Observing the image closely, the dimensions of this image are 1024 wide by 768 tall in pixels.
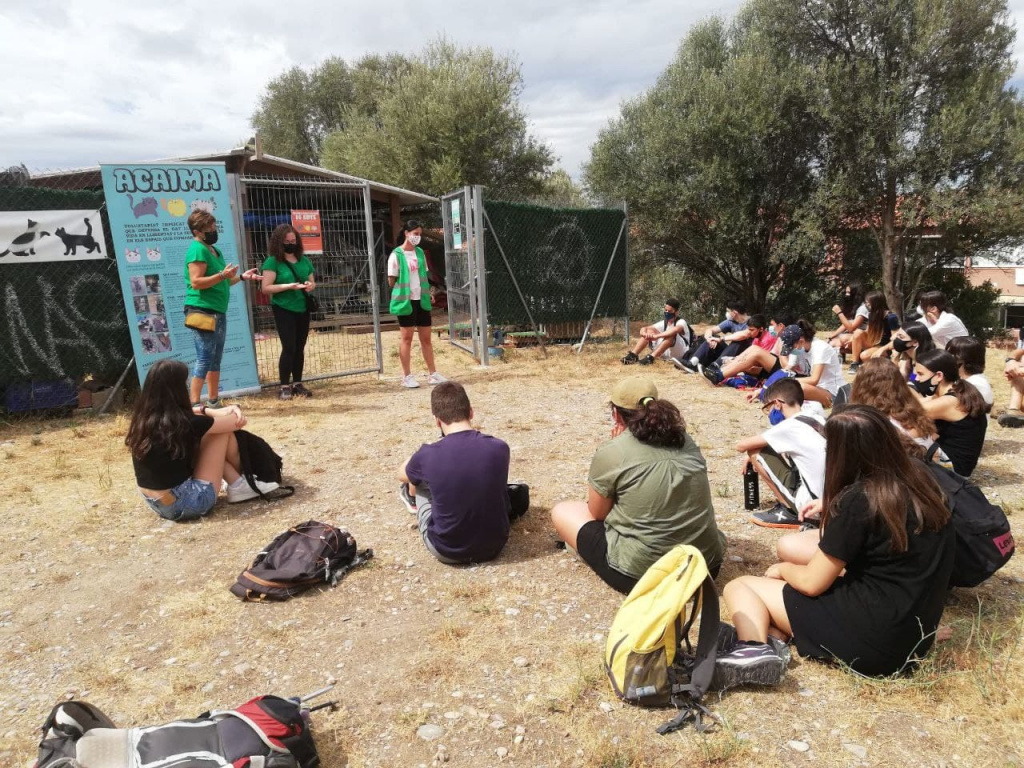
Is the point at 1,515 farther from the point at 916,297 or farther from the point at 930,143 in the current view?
the point at 916,297

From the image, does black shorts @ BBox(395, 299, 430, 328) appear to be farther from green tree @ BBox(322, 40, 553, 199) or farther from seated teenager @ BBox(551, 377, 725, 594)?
green tree @ BBox(322, 40, 553, 199)

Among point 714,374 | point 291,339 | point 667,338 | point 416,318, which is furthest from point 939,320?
point 291,339

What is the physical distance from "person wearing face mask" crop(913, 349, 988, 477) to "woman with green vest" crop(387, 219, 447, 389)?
5299 mm

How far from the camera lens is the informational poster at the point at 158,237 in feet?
22.6

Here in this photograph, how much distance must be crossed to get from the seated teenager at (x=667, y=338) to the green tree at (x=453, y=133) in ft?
33.9

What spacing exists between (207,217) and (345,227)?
2755 millimetres

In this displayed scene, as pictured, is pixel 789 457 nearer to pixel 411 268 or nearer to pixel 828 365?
pixel 828 365

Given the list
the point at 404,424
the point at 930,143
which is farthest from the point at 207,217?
the point at 930,143

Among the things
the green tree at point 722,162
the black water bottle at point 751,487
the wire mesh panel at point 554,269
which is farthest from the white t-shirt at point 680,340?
the green tree at point 722,162

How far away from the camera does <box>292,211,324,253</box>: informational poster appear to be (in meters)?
8.23

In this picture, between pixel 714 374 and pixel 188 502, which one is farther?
pixel 714 374

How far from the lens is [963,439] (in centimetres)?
452

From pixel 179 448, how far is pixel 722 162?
13.6m

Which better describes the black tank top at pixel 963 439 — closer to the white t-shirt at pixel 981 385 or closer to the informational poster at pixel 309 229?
the white t-shirt at pixel 981 385
